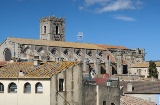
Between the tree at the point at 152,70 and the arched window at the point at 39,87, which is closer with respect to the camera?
the arched window at the point at 39,87

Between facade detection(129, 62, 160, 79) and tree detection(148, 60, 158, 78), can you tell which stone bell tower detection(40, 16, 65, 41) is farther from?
tree detection(148, 60, 158, 78)

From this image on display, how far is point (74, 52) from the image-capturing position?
115500 mm

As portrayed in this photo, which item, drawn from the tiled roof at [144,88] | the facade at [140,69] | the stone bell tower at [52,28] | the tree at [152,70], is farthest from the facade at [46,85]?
the stone bell tower at [52,28]

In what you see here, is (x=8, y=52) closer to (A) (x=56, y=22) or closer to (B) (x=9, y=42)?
(B) (x=9, y=42)

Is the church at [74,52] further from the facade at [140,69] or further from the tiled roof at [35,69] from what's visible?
the tiled roof at [35,69]

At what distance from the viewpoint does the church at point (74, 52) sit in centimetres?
10344

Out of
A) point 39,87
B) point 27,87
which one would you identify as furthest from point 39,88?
point 27,87

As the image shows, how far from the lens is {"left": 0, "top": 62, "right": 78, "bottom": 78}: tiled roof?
109 ft

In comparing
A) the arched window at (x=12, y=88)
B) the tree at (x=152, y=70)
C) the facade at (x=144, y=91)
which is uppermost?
the tree at (x=152, y=70)

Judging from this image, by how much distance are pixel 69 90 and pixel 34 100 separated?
3054mm

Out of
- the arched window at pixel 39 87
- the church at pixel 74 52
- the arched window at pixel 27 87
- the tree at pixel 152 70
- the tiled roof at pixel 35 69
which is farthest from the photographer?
the tree at pixel 152 70

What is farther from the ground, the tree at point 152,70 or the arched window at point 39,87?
the tree at point 152,70

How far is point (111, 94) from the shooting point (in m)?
39.7

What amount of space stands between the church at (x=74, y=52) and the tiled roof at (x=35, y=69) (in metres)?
53.5
